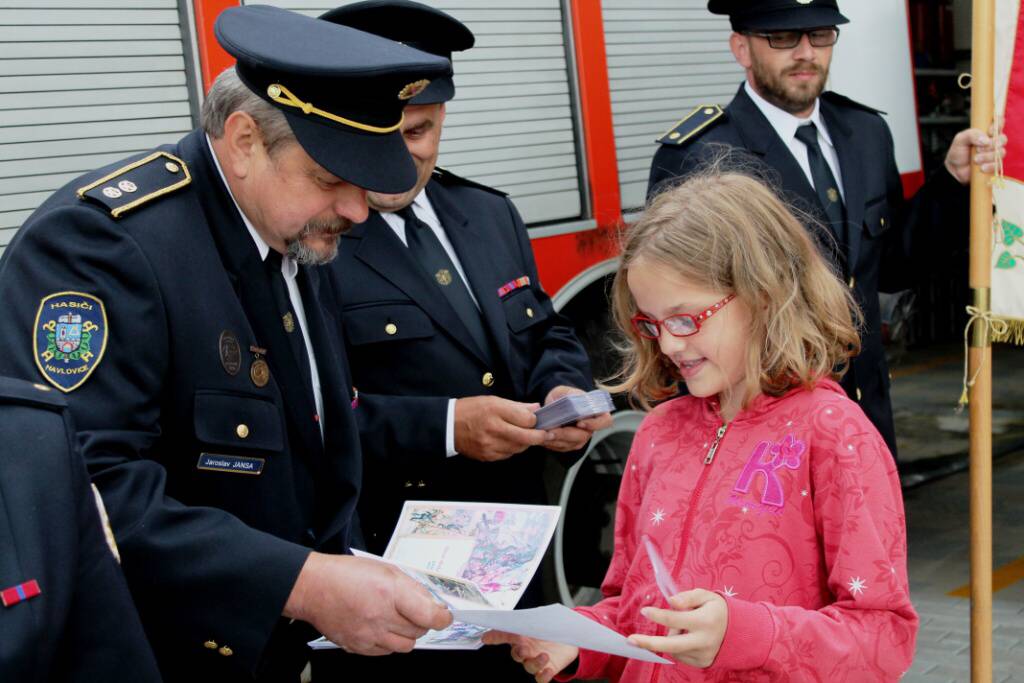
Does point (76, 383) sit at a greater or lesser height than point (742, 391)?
greater

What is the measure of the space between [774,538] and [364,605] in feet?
2.08

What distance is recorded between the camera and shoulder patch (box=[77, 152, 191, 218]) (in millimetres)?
1958

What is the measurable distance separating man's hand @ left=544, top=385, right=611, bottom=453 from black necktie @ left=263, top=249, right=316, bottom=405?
81 cm

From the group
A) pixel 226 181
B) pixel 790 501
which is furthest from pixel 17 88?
pixel 790 501

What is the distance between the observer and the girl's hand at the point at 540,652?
2.01 m

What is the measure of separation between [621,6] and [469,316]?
172 centimetres

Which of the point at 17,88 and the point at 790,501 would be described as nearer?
the point at 790,501

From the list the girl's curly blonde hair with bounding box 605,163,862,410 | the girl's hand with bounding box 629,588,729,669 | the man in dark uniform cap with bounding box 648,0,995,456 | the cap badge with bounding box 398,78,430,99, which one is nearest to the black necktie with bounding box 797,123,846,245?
the man in dark uniform cap with bounding box 648,0,995,456

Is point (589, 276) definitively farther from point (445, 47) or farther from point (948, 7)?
point (948, 7)

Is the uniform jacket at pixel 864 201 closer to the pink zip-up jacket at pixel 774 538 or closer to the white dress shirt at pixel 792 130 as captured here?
the white dress shirt at pixel 792 130

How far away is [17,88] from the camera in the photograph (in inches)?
102

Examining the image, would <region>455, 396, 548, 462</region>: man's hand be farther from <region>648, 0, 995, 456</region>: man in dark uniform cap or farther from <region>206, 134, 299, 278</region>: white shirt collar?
<region>648, 0, 995, 456</region>: man in dark uniform cap

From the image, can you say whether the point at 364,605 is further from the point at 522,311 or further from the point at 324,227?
the point at 522,311

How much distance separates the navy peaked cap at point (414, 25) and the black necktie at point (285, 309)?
2.55 ft
